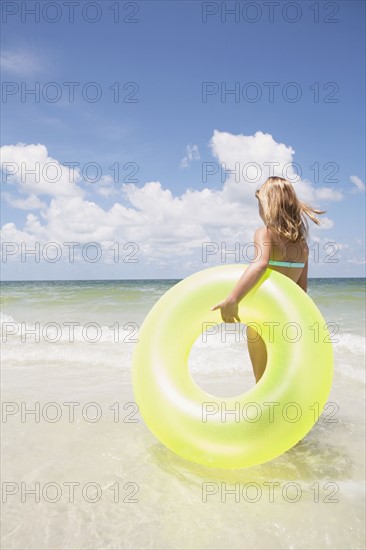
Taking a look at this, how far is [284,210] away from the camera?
3.04 metres

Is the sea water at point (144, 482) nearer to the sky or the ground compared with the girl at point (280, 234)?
nearer to the ground

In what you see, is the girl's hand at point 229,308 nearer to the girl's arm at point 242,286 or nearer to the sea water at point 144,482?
the girl's arm at point 242,286

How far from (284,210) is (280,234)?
0.60 ft

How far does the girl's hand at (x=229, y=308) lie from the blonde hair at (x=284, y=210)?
602 mm

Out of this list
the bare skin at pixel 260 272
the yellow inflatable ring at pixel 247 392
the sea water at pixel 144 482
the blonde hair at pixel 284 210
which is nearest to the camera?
the sea water at pixel 144 482

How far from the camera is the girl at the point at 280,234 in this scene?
2879 mm

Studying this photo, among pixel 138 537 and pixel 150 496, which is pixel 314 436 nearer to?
pixel 150 496

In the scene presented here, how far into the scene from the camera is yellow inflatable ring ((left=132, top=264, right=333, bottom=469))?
2.71 meters

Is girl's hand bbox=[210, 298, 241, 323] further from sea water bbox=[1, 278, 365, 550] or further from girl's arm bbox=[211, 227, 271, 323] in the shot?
sea water bbox=[1, 278, 365, 550]

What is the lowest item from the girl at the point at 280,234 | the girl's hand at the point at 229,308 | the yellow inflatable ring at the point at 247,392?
the yellow inflatable ring at the point at 247,392

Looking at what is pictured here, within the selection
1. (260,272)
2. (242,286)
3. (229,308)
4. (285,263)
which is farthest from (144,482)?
(285,263)

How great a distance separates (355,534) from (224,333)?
6349mm

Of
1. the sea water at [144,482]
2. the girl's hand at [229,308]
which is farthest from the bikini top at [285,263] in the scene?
the sea water at [144,482]

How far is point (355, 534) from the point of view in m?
2.35
